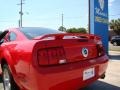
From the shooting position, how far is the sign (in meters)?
13.8

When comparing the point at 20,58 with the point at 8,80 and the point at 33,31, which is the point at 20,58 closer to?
the point at 8,80

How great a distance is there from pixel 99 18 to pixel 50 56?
32.8 feet

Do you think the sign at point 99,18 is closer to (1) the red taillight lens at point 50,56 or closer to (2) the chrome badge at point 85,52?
(2) the chrome badge at point 85,52

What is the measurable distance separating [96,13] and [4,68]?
8.86m

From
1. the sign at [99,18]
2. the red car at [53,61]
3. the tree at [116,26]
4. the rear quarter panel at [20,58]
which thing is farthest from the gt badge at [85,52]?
the tree at [116,26]

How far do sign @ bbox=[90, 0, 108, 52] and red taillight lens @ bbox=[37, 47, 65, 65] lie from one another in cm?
937

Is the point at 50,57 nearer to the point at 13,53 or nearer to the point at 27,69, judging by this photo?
the point at 27,69

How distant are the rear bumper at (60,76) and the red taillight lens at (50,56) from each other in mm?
104

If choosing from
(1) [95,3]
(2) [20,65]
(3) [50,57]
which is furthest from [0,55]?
(1) [95,3]

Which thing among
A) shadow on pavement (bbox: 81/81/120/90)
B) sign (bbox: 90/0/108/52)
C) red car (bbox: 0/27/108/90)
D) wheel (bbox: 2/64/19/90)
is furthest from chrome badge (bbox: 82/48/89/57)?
sign (bbox: 90/0/108/52)

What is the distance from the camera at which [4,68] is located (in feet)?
18.8

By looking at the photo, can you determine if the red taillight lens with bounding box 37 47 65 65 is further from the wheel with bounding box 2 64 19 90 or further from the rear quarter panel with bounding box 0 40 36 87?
the wheel with bounding box 2 64 19 90

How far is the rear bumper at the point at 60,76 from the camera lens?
14.0ft

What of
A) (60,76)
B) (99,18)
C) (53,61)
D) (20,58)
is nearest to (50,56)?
(53,61)
